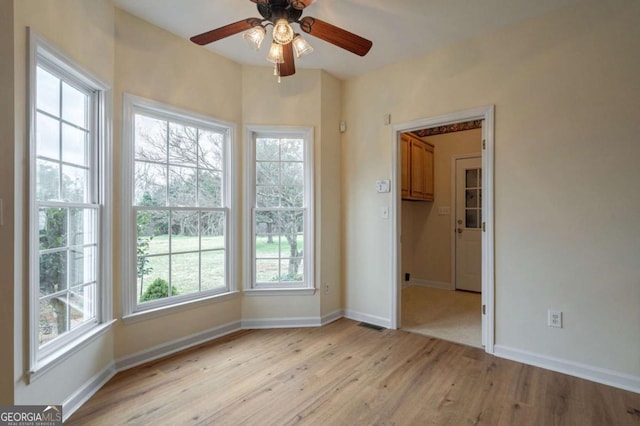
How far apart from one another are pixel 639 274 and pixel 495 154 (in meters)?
1.28

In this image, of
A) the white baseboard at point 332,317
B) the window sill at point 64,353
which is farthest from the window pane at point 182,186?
the white baseboard at point 332,317

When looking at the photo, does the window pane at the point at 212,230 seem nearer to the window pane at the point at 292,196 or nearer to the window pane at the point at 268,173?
the window pane at the point at 268,173

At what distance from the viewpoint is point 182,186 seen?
282 centimetres

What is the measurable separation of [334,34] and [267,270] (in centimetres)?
236

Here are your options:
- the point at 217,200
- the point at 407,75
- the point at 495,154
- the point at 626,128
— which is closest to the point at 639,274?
the point at 626,128

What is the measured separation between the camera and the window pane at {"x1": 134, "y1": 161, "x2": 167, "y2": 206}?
Result: 8.39 feet

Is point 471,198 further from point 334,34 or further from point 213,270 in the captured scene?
Result: point 213,270

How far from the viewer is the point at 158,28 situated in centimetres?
257

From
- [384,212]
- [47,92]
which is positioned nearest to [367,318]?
[384,212]

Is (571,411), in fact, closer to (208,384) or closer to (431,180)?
(208,384)

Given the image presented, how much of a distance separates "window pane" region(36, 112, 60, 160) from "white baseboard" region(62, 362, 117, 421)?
1.49 m

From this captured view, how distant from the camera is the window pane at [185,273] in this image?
275cm

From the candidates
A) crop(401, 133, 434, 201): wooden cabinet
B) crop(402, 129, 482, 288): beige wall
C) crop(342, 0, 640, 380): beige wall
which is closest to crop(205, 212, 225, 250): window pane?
crop(342, 0, 640, 380): beige wall

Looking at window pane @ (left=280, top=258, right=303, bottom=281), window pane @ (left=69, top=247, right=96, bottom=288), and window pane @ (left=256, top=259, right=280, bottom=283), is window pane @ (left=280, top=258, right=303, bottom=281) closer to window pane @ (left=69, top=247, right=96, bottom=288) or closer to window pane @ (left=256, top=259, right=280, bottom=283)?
window pane @ (left=256, top=259, right=280, bottom=283)
